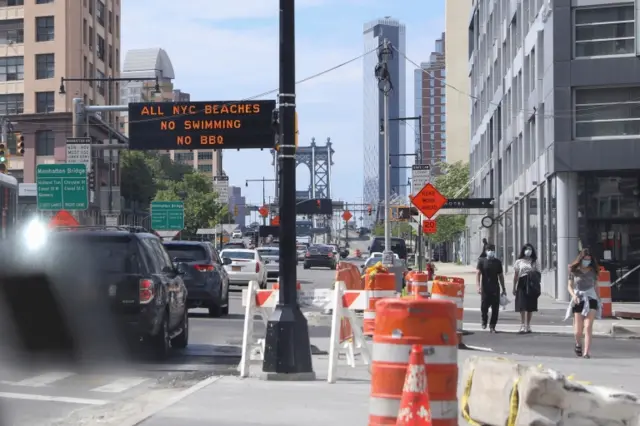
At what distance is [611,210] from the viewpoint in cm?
3434

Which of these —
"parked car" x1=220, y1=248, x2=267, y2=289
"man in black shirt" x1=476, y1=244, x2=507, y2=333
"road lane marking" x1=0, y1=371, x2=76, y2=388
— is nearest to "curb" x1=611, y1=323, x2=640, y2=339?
"man in black shirt" x1=476, y1=244, x2=507, y2=333

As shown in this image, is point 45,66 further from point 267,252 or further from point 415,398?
point 415,398

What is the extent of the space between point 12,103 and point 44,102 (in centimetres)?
231

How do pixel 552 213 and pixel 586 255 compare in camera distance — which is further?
pixel 552 213

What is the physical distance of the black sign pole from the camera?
12.2 m

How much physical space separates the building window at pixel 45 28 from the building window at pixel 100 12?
628 cm

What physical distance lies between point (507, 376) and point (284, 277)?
411 centimetres

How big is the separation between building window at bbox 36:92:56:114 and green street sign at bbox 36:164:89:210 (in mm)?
31745

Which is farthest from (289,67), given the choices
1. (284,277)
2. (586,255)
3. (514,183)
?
(514,183)

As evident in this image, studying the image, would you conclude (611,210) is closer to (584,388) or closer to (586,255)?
(586,255)

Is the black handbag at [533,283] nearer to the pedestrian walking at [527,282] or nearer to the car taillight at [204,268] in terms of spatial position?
the pedestrian walking at [527,282]

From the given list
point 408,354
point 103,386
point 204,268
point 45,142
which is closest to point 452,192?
point 45,142

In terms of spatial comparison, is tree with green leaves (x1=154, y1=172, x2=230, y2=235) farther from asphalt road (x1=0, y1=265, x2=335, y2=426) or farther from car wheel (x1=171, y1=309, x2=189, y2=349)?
asphalt road (x1=0, y1=265, x2=335, y2=426)

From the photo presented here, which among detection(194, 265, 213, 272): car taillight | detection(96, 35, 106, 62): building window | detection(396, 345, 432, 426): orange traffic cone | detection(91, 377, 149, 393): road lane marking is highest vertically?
detection(96, 35, 106, 62): building window
